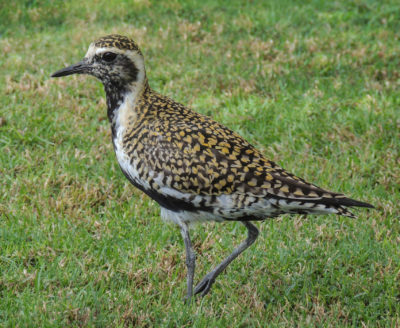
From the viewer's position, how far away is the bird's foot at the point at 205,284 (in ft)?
16.5

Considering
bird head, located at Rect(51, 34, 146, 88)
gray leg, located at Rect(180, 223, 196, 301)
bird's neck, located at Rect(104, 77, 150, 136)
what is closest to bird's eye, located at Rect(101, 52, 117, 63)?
bird head, located at Rect(51, 34, 146, 88)

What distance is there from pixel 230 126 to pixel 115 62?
286 cm

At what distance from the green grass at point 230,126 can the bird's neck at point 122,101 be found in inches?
47.1

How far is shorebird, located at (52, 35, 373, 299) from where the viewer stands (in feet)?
15.0

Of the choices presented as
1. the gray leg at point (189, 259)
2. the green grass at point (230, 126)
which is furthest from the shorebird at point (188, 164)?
the green grass at point (230, 126)

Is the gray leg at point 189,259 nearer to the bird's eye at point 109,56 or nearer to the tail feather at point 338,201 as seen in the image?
the tail feather at point 338,201

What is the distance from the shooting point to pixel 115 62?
5.01 metres

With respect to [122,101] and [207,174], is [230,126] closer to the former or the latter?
[122,101]

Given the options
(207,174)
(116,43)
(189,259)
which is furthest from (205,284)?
(116,43)

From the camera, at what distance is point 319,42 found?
9695mm

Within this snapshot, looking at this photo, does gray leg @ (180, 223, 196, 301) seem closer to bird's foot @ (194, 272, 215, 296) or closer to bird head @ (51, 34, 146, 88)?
bird's foot @ (194, 272, 215, 296)

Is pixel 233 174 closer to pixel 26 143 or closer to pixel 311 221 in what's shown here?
pixel 311 221

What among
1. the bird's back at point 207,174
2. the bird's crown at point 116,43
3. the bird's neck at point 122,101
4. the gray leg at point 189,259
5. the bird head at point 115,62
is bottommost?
the gray leg at point 189,259

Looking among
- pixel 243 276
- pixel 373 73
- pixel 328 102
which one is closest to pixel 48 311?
pixel 243 276
